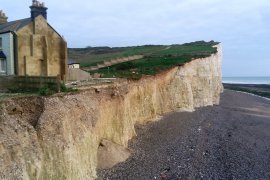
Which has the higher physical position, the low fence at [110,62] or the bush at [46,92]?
the low fence at [110,62]

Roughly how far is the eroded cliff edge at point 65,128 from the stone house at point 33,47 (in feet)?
20.3

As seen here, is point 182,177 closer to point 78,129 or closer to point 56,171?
point 78,129

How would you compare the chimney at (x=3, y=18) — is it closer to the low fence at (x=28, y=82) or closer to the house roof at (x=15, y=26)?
the house roof at (x=15, y=26)

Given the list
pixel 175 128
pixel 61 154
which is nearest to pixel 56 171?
pixel 61 154

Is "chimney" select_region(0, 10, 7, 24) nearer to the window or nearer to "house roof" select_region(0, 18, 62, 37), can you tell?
"house roof" select_region(0, 18, 62, 37)

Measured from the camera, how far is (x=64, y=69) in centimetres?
3262

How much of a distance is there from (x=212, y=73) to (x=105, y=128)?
32.6 m

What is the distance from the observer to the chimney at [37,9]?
3081cm

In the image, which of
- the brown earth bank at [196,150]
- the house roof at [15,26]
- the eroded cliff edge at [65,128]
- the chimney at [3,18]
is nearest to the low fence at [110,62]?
the chimney at [3,18]

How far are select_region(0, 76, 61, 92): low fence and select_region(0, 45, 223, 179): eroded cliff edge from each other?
5.06 ft

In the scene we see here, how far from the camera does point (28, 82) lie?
80.5 ft

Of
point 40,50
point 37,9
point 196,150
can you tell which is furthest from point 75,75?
point 196,150

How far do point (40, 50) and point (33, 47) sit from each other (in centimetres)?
86

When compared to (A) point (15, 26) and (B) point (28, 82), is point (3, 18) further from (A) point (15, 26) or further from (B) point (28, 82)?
(B) point (28, 82)
